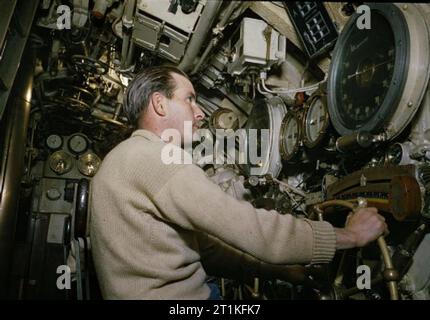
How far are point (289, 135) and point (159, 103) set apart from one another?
1.44 metres

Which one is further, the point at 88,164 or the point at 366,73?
the point at 88,164

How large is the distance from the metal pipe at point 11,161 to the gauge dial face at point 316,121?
98.8 inches

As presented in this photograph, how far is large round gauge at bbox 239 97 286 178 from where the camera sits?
2.91 m

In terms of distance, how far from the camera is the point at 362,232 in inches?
50.0

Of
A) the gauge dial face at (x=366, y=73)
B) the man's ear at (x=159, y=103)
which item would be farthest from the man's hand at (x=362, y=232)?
the man's ear at (x=159, y=103)

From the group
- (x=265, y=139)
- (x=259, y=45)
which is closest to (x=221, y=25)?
(x=259, y=45)

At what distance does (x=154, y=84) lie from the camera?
5.70ft

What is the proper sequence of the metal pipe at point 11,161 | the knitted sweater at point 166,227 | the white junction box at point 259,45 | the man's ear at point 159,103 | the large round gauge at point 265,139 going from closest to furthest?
the knitted sweater at point 166,227
the man's ear at point 159,103
the white junction box at point 259,45
the metal pipe at point 11,161
the large round gauge at point 265,139

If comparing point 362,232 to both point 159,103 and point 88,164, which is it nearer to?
point 159,103

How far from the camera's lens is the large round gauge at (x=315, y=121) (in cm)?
224

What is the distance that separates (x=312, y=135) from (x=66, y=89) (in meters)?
4.03

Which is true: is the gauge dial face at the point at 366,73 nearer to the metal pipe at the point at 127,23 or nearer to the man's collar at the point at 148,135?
the man's collar at the point at 148,135

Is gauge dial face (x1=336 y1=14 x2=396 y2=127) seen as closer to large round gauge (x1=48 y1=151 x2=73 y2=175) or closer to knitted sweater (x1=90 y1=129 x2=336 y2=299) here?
knitted sweater (x1=90 y1=129 x2=336 y2=299)
